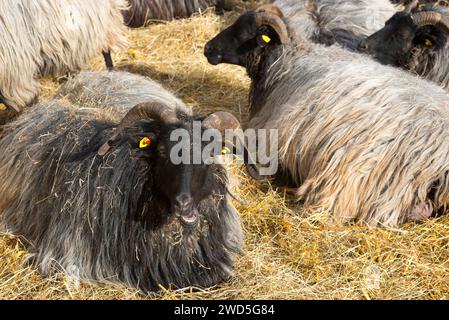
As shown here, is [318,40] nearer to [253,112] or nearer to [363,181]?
[253,112]

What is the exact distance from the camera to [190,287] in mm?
3992

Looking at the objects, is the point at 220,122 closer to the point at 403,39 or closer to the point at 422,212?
the point at 422,212

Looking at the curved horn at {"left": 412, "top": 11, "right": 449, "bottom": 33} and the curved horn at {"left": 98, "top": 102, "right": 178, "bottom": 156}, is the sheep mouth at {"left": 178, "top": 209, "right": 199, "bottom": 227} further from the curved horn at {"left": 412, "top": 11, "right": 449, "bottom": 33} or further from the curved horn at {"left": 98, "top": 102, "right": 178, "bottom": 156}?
the curved horn at {"left": 412, "top": 11, "right": 449, "bottom": 33}

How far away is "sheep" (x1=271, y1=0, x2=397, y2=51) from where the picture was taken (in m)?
6.31

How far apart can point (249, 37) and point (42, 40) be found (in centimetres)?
174

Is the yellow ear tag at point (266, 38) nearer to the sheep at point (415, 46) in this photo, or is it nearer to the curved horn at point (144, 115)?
the sheep at point (415, 46)

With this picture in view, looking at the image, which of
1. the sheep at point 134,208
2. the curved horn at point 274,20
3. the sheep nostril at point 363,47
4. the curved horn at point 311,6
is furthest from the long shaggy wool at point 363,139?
the curved horn at point 311,6

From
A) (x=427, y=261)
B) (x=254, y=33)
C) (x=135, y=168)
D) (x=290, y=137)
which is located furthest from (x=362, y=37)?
(x=135, y=168)

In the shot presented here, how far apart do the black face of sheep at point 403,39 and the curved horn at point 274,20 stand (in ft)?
2.57

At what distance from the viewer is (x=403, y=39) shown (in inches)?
230

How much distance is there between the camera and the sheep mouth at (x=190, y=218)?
3.69 m

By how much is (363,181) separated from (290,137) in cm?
69

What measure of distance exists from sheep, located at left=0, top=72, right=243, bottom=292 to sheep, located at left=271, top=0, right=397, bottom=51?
2589 millimetres

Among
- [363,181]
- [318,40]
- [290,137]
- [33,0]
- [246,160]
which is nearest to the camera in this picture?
[246,160]
